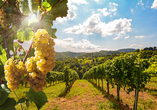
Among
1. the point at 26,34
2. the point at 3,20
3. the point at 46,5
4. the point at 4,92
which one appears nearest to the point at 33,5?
the point at 46,5

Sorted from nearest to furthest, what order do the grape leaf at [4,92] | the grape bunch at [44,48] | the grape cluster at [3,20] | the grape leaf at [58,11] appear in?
the grape bunch at [44,48]
the grape leaf at [58,11]
the grape leaf at [4,92]
the grape cluster at [3,20]

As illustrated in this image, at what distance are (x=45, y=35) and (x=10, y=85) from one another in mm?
751

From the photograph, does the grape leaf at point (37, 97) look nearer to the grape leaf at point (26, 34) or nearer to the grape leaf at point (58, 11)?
the grape leaf at point (26, 34)

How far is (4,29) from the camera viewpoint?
1.58m

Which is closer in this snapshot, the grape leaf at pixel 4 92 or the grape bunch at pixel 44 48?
the grape bunch at pixel 44 48

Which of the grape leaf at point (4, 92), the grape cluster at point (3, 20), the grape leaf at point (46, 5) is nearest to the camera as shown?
the grape leaf at point (46, 5)

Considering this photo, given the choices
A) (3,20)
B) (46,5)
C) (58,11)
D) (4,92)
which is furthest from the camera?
(3,20)

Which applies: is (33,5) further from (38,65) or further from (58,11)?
(38,65)

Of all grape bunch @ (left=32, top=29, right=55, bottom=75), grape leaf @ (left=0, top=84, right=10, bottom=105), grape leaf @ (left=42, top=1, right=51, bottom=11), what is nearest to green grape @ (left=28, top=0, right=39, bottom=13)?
grape leaf @ (left=42, top=1, right=51, bottom=11)

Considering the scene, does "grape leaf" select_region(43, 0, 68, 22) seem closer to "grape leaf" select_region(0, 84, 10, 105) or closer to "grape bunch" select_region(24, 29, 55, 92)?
"grape bunch" select_region(24, 29, 55, 92)

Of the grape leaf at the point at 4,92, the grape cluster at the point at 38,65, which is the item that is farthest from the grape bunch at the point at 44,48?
the grape leaf at the point at 4,92

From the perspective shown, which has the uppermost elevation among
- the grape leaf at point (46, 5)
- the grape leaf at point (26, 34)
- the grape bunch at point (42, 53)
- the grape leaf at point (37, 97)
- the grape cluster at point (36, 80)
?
the grape leaf at point (46, 5)

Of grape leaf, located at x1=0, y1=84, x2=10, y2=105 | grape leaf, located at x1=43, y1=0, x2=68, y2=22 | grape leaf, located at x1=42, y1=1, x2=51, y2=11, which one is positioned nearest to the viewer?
grape leaf, located at x1=42, y1=1, x2=51, y2=11

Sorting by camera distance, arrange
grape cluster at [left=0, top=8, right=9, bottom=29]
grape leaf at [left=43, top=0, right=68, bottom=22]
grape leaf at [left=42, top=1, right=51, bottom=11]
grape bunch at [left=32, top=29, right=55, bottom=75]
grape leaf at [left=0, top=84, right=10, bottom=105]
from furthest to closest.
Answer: grape cluster at [left=0, top=8, right=9, bottom=29] → grape leaf at [left=0, top=84, right=10, bottom=105] → grape leaf at [left=43, top=0, right=68, bottom=22] → grape leaf at [left=42, top=1, right=51, bottom=11] → grape bunch at [left=32, top=29, right=55, bottom=75]
